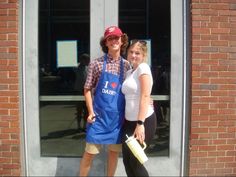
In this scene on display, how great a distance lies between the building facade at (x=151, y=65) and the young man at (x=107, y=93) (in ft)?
2.08

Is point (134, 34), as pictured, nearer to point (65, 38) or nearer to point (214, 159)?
point (65, 38)

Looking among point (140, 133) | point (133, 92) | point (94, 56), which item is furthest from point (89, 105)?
point (94, 56)

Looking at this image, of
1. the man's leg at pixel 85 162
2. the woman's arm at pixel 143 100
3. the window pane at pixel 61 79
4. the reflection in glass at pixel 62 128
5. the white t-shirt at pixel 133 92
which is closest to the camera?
the woman's arm at pixel 143 100

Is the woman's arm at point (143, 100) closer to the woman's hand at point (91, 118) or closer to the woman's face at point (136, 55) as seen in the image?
the woman's face at point (136, 55)

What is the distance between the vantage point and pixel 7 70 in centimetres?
461

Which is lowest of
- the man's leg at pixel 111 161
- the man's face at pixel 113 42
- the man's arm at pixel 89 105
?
the man's leg at pixel 111 161

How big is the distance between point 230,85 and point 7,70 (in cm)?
255

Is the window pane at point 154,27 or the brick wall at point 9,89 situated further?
the window pane at point 154,27

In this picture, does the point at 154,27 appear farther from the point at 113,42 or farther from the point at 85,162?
the point at 85,162

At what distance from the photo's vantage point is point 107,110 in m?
4.06

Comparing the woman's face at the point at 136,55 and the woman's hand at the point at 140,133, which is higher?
the woman's face at the point at 136,55

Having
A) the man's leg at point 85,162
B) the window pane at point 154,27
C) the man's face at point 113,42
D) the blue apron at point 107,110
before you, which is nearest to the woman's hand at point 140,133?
the blue apron at point 107,110

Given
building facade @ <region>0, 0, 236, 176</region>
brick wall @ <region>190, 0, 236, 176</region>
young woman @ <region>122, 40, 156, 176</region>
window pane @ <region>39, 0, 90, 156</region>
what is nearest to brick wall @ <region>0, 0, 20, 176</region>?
building facade @ <region>0, 0, 236, 176</region>

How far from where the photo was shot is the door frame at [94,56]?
468 cm
